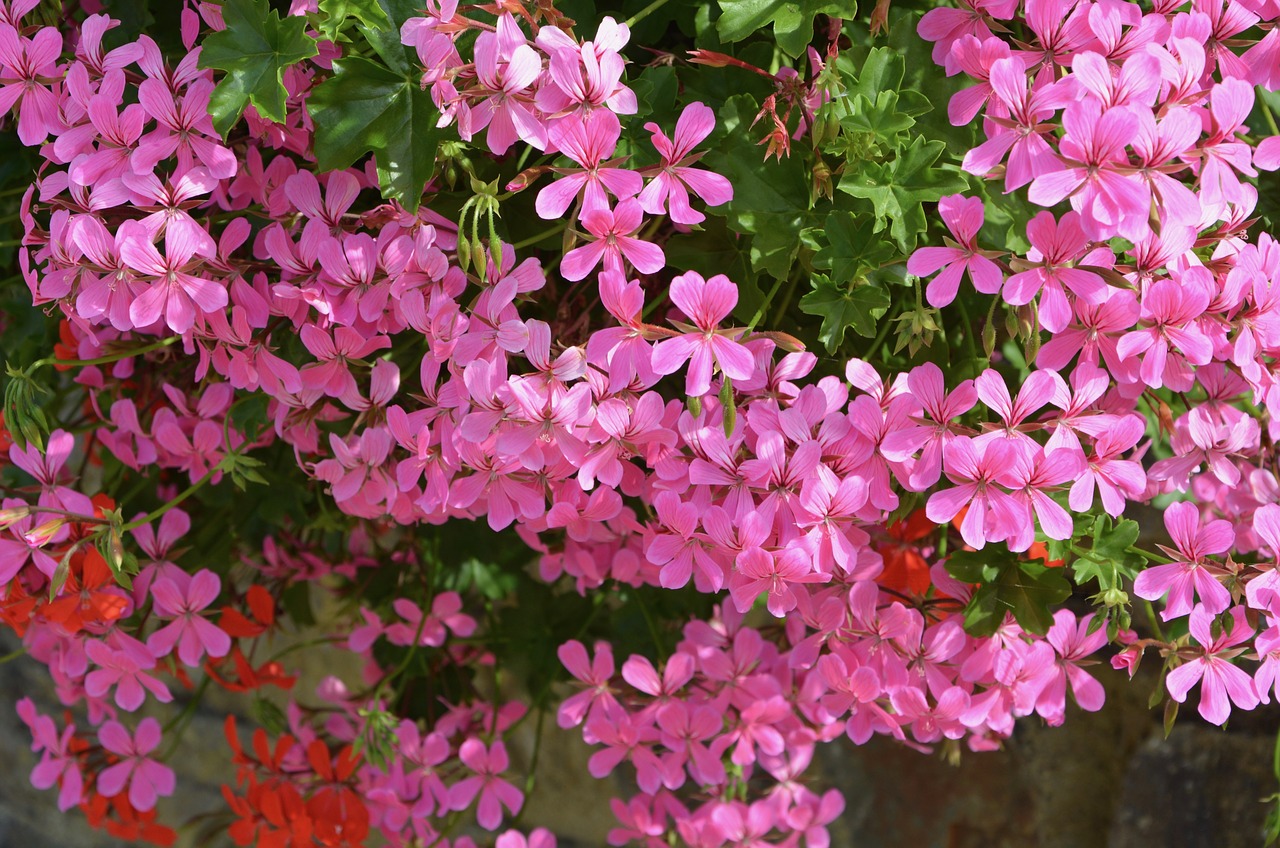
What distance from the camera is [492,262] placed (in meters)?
0.65

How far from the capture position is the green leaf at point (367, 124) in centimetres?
66

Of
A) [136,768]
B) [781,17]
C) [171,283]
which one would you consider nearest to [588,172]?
[781,17]

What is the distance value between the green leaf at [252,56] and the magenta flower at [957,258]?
14.4 inches

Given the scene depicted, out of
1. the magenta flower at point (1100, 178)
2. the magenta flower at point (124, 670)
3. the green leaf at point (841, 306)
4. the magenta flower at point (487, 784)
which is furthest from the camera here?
the magenta flower at point (487, 784)

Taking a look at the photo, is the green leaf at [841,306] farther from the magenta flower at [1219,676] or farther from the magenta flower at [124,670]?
the magenta flower at [124,670]

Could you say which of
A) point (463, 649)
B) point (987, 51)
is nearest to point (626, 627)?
point (463, 649)

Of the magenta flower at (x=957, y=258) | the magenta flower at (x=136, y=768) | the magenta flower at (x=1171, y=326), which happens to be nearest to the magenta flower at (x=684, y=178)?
the magenta flower at (x=957, y=258)

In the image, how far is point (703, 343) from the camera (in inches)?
24.6

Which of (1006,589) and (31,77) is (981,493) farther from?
(31,77)

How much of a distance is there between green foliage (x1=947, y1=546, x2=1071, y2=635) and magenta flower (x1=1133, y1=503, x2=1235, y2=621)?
2.4 inches

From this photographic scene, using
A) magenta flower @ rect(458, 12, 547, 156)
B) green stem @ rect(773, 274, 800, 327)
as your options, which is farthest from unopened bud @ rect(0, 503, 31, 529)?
green stem @ rect(773, 274, 800, 327)

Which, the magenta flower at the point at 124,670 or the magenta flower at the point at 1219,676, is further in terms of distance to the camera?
the magenta flower at the point at 124,670

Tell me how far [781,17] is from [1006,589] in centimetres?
41

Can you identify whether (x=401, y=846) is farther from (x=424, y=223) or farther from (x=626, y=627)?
(x=424, y=223)
